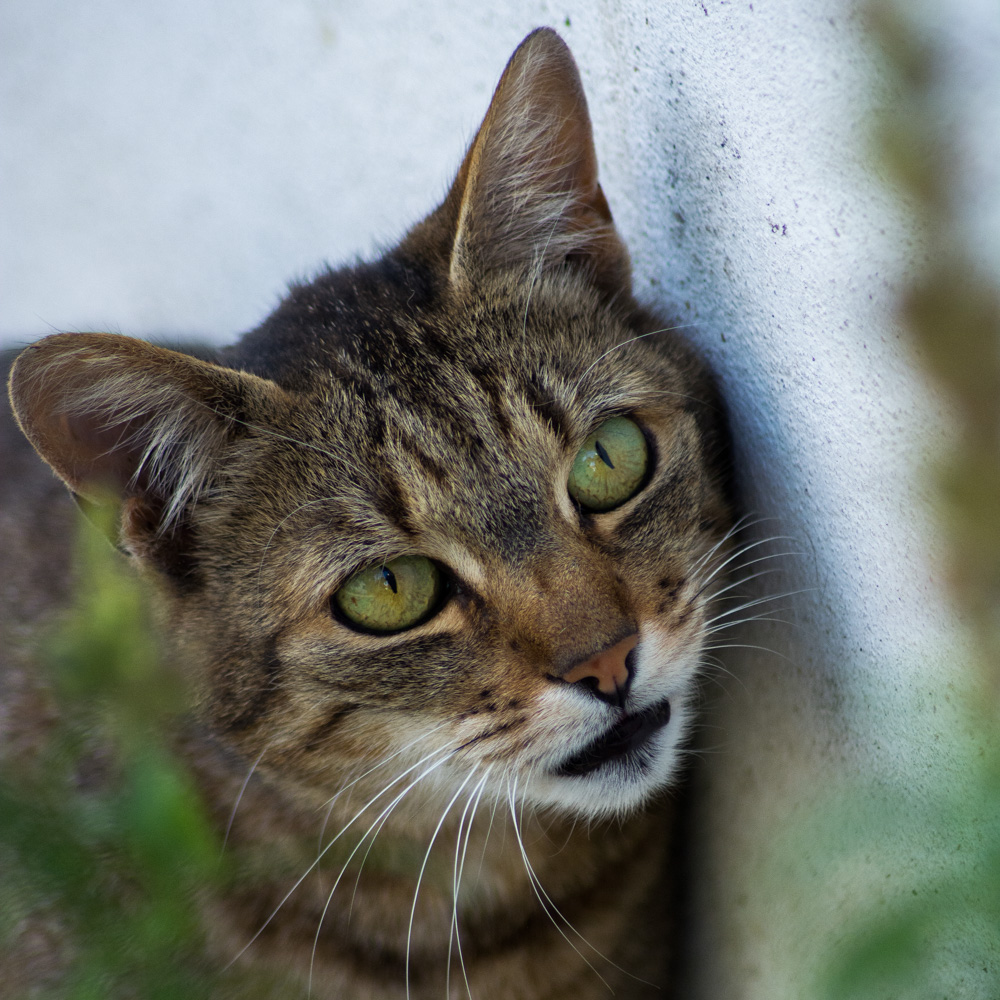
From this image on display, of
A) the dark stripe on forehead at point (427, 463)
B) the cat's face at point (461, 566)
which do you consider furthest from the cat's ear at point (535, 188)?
the dark stripe on forehead at point (427, 463)

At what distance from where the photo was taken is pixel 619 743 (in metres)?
1.23

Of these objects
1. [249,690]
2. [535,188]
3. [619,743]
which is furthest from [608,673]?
[535,188]

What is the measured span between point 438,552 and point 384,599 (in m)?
0.09

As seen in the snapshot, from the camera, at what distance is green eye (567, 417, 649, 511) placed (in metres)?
1.27

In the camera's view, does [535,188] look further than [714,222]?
Yes

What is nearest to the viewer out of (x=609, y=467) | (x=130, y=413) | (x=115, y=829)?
(x=115, y=829)

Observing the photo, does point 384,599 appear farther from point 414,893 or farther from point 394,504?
point 414,893

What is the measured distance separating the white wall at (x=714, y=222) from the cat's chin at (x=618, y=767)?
6.3 inches

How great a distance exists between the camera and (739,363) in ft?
4.29

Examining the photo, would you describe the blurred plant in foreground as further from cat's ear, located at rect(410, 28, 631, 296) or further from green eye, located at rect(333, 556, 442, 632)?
cat's ear, located at rect(410, 28, 631, 296)

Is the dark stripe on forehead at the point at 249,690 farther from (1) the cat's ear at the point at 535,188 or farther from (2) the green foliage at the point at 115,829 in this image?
(1) the cat's ear at the point at 535,188

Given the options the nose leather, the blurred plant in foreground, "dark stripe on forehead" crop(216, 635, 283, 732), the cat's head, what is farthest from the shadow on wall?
"dark stripe on forehead" crop(216, 635, 283, 732)

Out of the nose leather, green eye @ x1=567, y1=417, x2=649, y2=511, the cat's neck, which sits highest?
green eye @ x1=567, y1=417, x2=649, y2=511

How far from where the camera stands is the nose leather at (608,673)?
1.10 m
